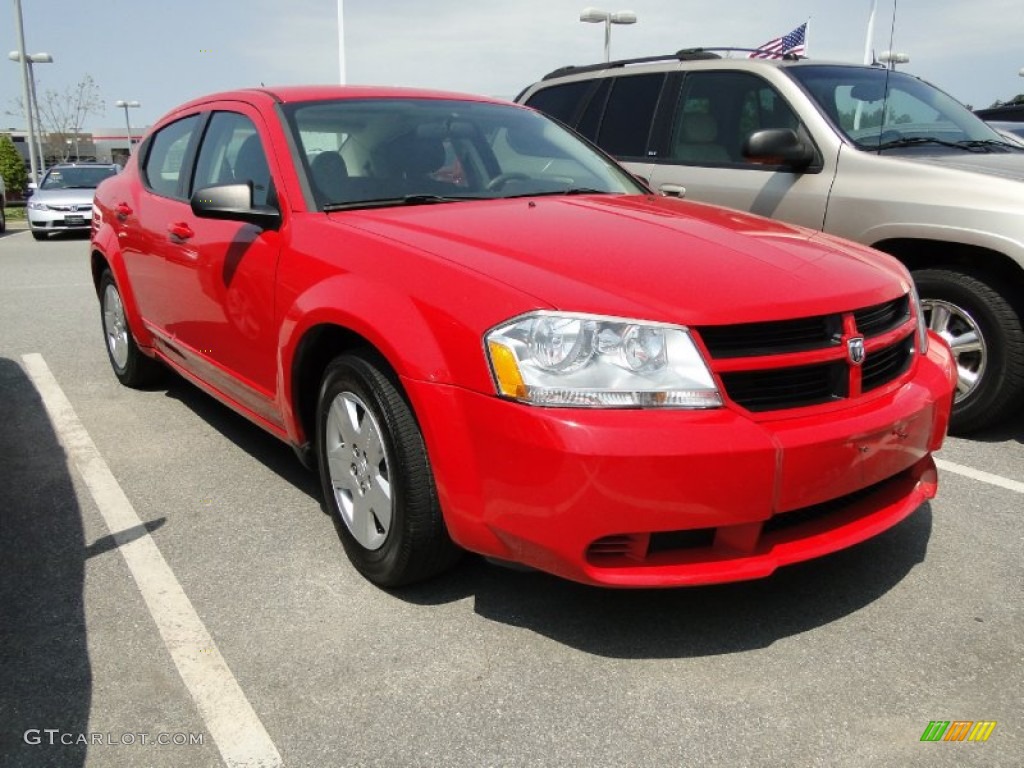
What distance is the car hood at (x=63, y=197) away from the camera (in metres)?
17.2

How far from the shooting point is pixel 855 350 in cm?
265

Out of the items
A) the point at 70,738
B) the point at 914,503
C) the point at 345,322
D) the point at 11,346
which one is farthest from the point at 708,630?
the point at 11,346

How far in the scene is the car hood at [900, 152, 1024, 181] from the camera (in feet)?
14.6

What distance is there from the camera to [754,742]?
89.7 inches

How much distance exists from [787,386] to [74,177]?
748 inches

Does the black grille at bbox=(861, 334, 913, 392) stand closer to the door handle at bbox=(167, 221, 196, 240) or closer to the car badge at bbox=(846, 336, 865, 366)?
the car badge at bbox=(846, 336, 865, 366)

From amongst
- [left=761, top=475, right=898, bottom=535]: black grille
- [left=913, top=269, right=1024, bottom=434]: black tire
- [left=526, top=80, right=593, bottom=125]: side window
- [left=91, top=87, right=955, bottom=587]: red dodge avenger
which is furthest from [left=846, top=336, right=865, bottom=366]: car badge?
[left=526, top=80, right=593, bottom=125]: side window

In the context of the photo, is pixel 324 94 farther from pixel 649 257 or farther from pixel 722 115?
pixel 722 115

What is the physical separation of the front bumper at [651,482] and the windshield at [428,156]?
1197mm

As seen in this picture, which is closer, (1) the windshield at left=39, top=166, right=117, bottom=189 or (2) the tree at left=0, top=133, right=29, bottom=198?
(1) the windshield at left=39, top=166, right=117, bottom=189

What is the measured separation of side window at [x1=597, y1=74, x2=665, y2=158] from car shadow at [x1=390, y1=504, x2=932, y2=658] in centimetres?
365

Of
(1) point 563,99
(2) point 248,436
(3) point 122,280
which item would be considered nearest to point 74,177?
(1) point 563,99

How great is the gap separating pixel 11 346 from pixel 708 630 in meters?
6.05

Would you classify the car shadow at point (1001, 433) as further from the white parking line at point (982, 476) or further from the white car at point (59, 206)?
the white car at point (59, 206)
